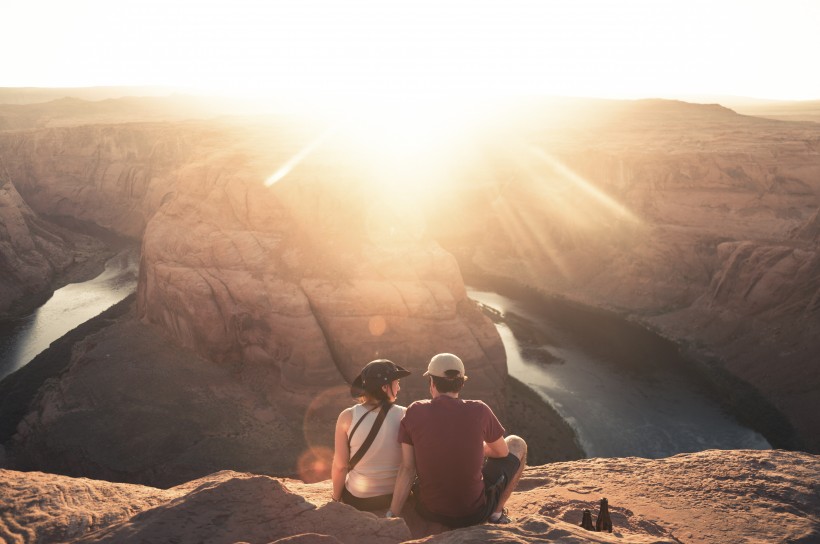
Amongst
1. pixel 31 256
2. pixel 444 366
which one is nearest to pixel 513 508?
pixel 444 366

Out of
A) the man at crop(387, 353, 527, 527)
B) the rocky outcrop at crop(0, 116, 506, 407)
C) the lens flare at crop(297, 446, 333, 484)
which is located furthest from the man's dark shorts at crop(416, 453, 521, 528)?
the rocky outcrop at crop(0, 116, 506, 407)

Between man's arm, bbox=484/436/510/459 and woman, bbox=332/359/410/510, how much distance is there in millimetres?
1248

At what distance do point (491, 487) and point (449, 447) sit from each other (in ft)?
3.69

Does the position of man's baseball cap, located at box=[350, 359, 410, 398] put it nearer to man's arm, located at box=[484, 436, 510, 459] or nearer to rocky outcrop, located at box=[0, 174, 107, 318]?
man's arm, located at box=[484, 436, 510, 459]

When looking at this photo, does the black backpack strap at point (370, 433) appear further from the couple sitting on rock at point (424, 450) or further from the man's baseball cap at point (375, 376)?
the man's baseball cap at point (375, 376)

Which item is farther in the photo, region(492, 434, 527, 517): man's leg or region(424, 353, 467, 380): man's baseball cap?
region(492, 434, 527, 517): man's leg

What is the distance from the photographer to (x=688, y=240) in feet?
175

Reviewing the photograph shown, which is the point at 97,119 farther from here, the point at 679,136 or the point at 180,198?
the point at 679,136

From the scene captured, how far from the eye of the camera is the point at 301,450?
25.6m

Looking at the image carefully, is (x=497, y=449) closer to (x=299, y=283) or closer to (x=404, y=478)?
(x=404, y=478)

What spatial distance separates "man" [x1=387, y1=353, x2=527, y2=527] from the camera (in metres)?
6.58

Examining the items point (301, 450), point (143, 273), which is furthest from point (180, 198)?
point (301, 450)

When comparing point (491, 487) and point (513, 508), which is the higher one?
point (491, 487)

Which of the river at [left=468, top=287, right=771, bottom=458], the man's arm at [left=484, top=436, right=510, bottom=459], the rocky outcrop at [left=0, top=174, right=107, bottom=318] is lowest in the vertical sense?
the river at [left=468, top=287, right=771, bottom=458]
